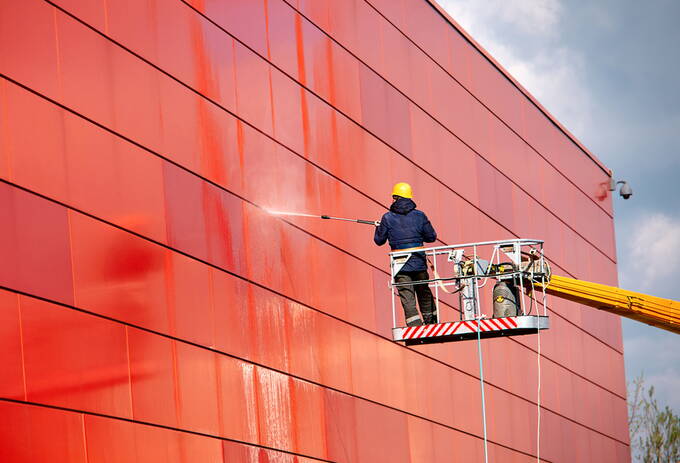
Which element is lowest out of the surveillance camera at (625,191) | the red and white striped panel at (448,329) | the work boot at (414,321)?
the red and white striped panel at (448,329)

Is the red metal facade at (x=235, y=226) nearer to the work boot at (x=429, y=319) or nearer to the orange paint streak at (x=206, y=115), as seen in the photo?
the orange paint streak at (x=206, y=115)

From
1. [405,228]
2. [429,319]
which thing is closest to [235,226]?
[405,228]

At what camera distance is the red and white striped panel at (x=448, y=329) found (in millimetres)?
18250

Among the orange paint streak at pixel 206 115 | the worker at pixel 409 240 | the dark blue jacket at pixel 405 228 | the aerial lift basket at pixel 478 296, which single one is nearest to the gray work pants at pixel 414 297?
the worker at pixel 409 240

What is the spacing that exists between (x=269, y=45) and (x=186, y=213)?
4754 mm

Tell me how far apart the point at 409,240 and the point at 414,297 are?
913 millimetres

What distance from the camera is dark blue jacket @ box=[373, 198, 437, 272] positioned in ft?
62.1

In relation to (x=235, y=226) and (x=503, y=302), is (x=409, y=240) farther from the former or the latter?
(x=235, y=226)

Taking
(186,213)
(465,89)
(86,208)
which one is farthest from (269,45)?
(465,89)

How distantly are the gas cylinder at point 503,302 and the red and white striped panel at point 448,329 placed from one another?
42 centimetres

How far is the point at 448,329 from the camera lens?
60.2 ft

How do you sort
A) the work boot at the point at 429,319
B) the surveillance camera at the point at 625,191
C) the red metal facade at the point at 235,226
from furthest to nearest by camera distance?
the surveillance camera at the point at 625,191 < the work boot at the point at 429,319 < the red metal facade at the point at 235,226

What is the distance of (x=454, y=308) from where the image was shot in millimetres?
28250

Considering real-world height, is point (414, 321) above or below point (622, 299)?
below
